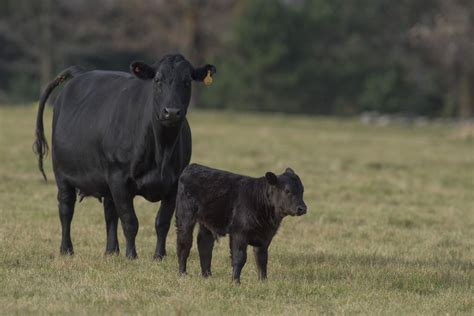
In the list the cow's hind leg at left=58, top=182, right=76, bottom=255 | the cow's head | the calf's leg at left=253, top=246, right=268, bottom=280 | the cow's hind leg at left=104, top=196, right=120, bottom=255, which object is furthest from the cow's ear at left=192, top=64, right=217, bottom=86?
the cow's hind leg at left=58, top=182, right=76, bottom=255

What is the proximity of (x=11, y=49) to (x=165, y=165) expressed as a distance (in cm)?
4829

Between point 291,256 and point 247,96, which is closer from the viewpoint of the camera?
point 291,256

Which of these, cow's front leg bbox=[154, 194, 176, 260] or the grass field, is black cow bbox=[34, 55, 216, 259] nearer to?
cow's front leg bbox=[154, 194, 176, 260]

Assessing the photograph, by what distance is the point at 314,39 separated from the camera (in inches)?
2258

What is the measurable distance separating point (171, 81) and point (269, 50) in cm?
4471

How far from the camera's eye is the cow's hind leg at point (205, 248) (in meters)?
9.22

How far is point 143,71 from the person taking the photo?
999 cm

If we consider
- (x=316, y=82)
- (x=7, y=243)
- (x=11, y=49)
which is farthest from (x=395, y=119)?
(x=7, y=243)

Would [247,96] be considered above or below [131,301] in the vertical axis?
below

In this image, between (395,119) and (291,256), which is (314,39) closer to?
(395,119)

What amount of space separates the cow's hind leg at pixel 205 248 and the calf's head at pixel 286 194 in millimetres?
823

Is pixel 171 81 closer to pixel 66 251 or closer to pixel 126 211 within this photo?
pixel 126 211

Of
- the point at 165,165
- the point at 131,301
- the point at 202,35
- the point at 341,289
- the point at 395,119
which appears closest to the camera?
the point at 131,301

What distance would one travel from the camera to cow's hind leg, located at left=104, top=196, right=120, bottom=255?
10.7 meters
